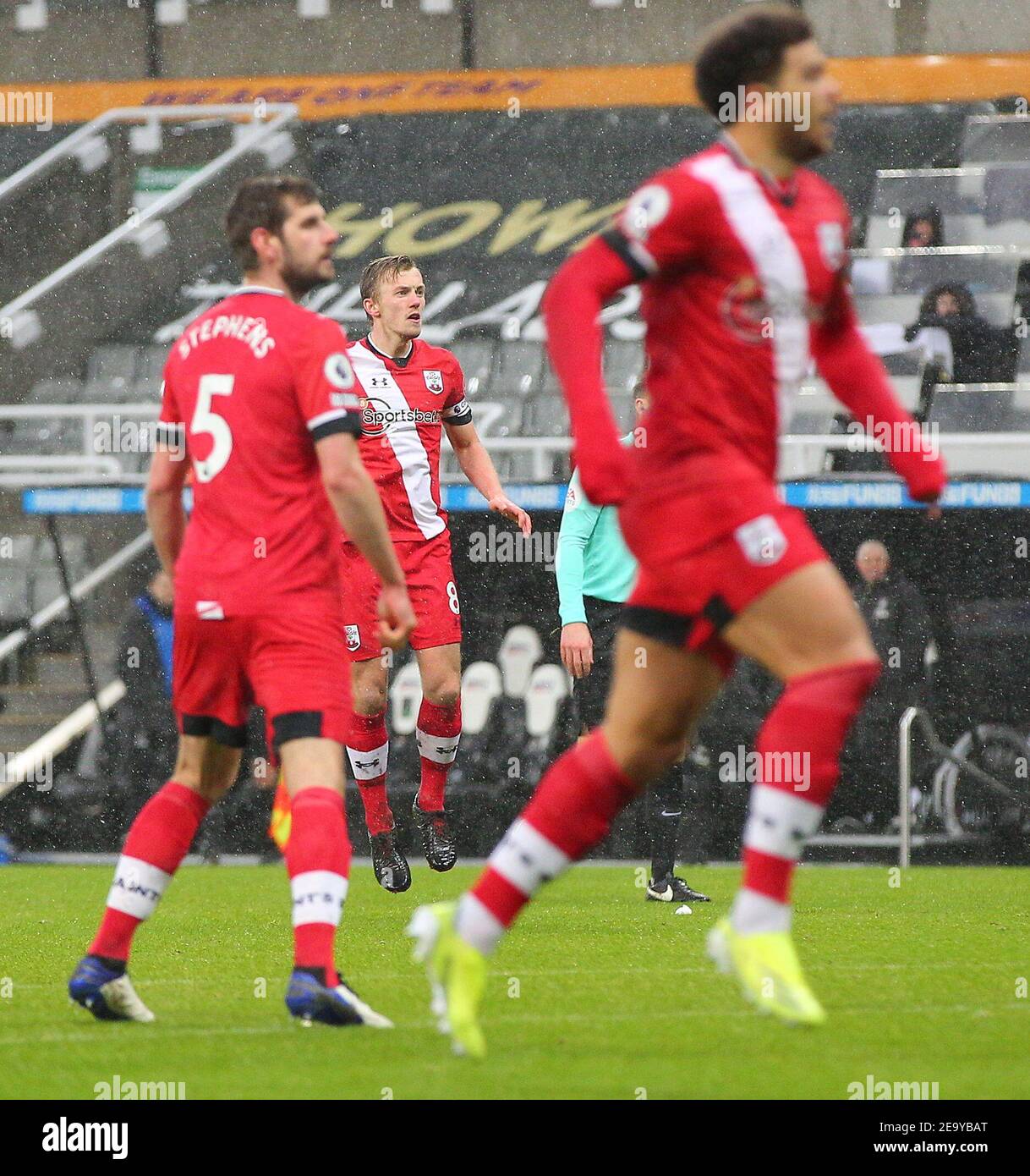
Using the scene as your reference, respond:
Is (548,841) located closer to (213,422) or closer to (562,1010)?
(562,1010)

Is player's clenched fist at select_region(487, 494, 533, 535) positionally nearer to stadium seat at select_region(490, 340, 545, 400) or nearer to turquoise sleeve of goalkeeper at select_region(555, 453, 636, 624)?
turquoise sleeve of goalkeeper at select_region(555, 453, 636, 624)

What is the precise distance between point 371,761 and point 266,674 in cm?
368

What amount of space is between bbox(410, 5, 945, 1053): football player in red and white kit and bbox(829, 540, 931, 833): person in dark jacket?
7140 millimetres

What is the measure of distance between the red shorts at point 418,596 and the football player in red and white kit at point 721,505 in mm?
4048

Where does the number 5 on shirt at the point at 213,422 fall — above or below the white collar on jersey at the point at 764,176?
below

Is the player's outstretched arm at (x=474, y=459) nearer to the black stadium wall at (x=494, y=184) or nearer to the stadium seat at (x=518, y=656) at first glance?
the stadium seat at (x=518, y=656)

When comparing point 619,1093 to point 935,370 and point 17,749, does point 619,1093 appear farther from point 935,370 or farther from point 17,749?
point 935,370

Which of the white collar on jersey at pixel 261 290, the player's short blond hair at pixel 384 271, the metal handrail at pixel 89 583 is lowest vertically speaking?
the white collar on jersey at pixel 261 290

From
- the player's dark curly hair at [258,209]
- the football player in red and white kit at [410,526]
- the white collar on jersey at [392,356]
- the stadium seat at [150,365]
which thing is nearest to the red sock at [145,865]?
the player's dark curly hair at [258,209]

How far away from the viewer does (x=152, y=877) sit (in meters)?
4.77

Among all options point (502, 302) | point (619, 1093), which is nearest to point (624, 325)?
point (502, 302)

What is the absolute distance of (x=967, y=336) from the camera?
571 inches

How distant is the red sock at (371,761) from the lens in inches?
318

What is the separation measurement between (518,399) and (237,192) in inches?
497
